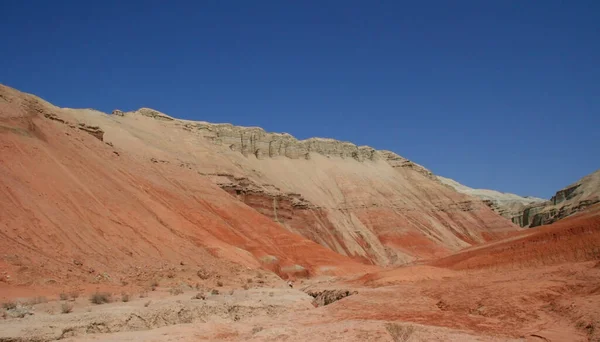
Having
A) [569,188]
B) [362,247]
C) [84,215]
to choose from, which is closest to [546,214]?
[569,188]

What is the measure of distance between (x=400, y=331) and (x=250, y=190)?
146 ft

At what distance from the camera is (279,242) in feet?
148

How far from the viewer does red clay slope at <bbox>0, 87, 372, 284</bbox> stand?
20.1m

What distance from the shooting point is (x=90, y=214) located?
2498 cm

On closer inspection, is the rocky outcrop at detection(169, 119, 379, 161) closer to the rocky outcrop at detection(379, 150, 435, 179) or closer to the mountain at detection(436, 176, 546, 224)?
the rocky outcrop at detection(379, 150, 435, 179)

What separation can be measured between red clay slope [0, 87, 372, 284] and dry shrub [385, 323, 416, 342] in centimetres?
1381

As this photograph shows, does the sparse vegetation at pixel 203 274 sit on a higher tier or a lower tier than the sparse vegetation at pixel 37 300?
higher

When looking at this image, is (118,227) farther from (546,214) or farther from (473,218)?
(546,214)

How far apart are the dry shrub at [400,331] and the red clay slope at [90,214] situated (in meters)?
13.8

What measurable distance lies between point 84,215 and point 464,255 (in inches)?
826

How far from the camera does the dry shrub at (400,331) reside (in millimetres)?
9688

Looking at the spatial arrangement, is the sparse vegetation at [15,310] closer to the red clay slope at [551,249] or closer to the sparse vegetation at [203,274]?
the sparse vegetation at [203,274]

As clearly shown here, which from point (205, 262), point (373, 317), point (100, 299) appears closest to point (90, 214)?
point (205, 262)

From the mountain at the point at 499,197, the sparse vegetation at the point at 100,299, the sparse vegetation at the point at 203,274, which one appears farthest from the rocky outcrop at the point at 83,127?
the mountain at the point at 499,197
